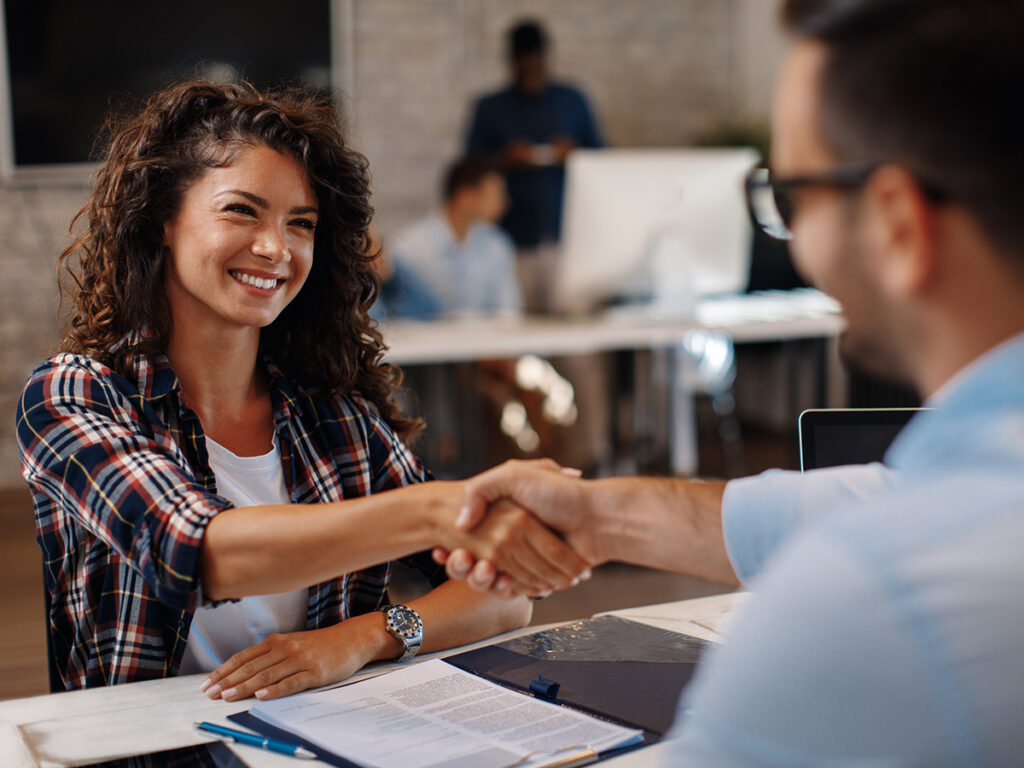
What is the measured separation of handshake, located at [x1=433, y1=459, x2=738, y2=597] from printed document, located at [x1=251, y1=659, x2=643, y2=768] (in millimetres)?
118

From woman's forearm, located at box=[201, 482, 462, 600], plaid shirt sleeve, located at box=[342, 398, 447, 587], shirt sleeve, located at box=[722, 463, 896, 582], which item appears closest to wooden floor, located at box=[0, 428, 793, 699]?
plaid shirt sleeve, located at box=[342, 398, 447, 587]

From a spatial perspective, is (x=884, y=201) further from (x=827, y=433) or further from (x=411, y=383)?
(x=411, y=383)

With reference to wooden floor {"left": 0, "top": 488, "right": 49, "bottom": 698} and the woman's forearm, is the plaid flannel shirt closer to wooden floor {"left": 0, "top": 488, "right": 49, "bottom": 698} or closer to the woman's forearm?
the woman's forearm

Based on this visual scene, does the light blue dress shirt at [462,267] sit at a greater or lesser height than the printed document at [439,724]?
greater

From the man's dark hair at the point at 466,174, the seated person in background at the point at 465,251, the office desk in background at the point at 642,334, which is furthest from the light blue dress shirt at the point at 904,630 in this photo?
the man's dark hair at the point at 466,174

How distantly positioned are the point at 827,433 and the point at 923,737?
31.2 inches

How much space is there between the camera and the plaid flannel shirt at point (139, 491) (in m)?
1.13

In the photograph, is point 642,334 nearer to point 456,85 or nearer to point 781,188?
point 456,85

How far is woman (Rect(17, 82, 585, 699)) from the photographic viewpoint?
1099 millimetres

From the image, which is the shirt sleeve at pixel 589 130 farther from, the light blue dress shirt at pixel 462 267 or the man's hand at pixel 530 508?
the man's hand at pixel 530 508

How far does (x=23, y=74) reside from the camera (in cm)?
490

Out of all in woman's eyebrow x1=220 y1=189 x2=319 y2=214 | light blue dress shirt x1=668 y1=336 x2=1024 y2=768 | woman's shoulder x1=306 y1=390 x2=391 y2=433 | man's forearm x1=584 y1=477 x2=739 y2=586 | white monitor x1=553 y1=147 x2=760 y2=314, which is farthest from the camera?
white monitor x1=553 y1=147 x2=760 y2=314

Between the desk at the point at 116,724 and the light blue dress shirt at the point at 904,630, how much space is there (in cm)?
43

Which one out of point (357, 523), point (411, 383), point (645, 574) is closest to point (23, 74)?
point (411, 383)
